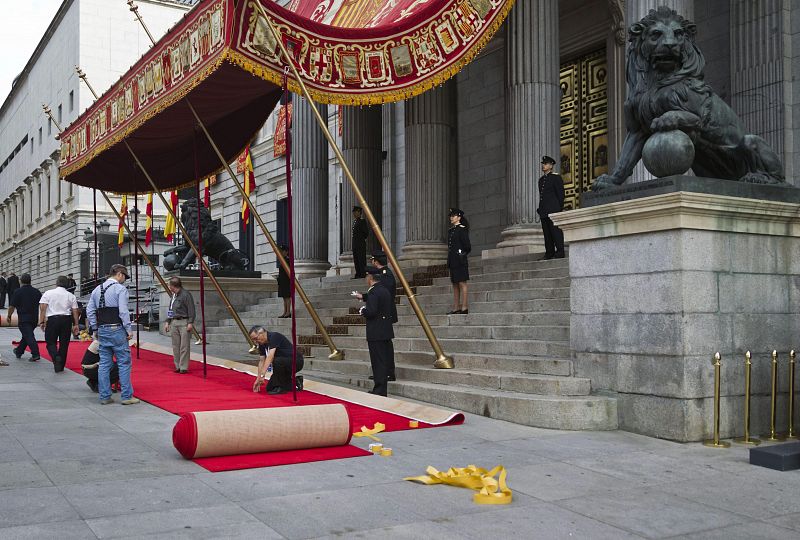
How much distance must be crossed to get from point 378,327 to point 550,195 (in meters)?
4.83

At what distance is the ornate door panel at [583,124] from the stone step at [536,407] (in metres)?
10.3

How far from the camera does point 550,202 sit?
14.1 m

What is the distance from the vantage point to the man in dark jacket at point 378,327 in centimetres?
1102

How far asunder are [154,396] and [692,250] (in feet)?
25.1

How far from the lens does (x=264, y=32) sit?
1105 cm

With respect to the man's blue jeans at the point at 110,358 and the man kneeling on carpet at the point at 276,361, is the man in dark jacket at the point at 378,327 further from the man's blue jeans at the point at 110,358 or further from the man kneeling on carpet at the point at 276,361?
the man's blue jeans at the point at 110,358

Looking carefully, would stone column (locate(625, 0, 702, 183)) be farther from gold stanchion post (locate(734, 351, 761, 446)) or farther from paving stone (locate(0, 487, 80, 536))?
paving stone (locate(0, 487, 80, 536))

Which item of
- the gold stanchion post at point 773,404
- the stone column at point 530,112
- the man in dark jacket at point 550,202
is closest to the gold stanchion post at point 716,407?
the gold stanchion post at point 773,404

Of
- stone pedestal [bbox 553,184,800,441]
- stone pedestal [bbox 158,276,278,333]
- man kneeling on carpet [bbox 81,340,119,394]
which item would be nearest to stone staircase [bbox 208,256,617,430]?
stone pedestal [bbox 553,184,800,441]

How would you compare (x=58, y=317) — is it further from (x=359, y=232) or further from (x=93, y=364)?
(x=359, y=232)

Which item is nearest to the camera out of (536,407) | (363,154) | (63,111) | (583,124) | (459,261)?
(536,407)

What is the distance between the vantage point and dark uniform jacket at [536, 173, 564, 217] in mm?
14086

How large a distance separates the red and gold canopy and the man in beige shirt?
3072 millimetres

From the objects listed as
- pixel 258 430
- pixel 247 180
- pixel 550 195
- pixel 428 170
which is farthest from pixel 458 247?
pixel 247 180
